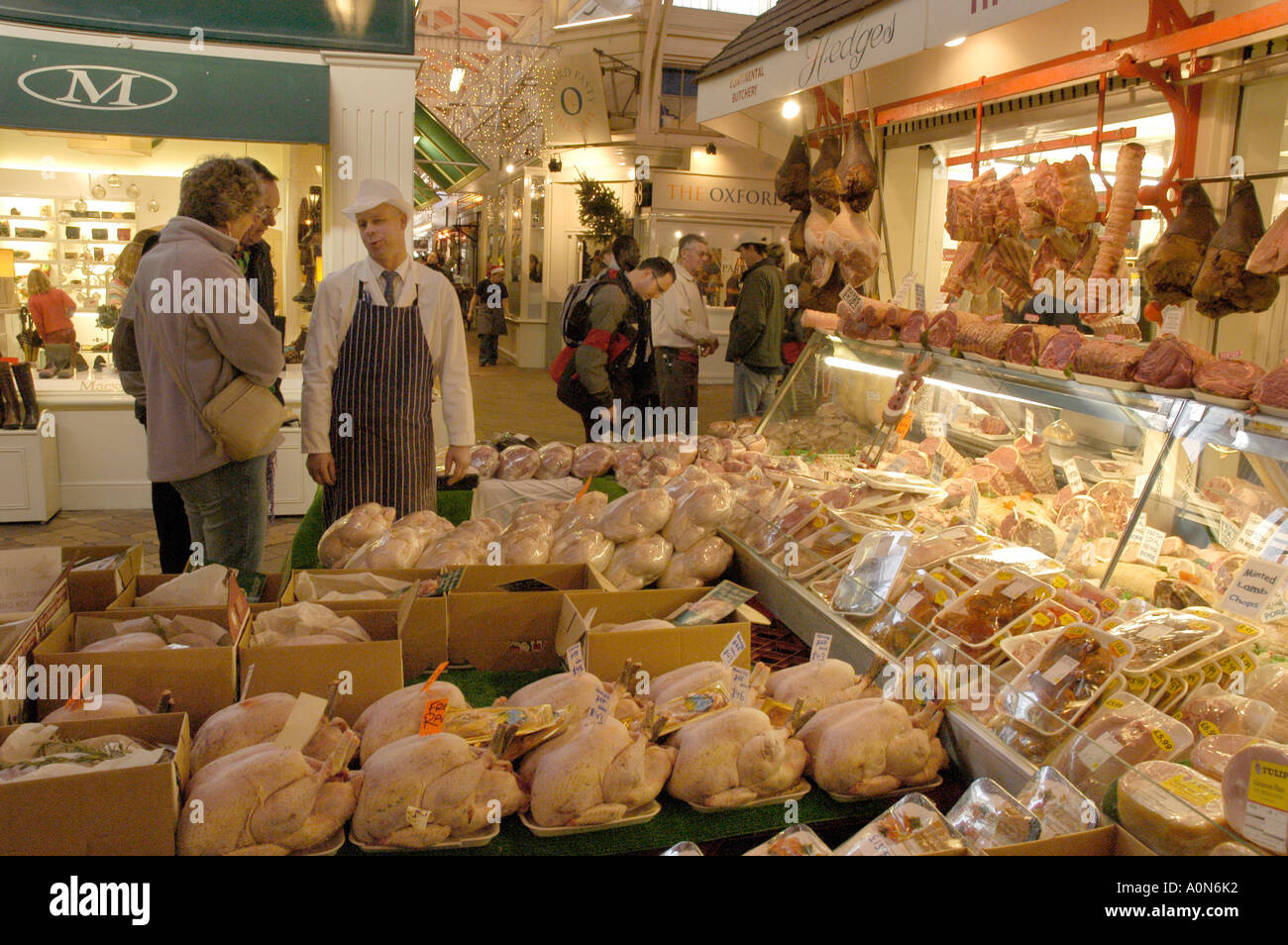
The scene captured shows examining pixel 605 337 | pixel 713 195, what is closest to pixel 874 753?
pixel 605 337

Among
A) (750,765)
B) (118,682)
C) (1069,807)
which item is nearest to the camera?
(1069,807)

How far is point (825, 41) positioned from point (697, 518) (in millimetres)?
2449

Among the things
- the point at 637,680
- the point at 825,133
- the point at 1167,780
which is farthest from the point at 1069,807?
the point at 825,133

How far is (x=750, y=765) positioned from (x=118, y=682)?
1.31 m

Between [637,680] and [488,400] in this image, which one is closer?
[637,680]

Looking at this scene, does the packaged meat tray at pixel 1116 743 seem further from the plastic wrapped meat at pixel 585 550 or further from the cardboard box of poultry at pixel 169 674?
the cardboard box of poultry at pixel 169 674

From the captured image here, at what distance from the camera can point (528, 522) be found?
10.6ft

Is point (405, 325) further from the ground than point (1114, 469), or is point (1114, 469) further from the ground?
point (405, 325)

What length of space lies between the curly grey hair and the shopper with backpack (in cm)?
288

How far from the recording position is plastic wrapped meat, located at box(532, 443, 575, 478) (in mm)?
4965

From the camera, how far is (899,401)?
4.12 metres

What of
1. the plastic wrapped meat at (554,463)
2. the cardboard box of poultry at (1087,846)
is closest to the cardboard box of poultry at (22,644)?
the cardboard box of poultry at (1087,846)

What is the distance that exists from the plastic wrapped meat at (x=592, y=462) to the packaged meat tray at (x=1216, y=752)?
3397mm
